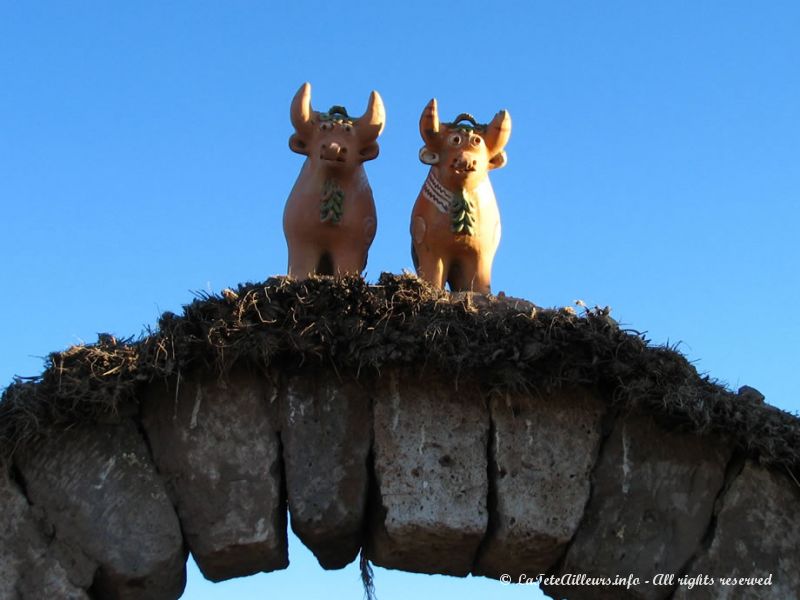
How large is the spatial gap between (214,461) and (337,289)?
88 centimetres

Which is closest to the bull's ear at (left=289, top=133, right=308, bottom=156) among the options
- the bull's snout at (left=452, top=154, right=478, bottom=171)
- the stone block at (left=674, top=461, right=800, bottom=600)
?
the bull's snout at (left=452, top=154, right=478, bottom=171)

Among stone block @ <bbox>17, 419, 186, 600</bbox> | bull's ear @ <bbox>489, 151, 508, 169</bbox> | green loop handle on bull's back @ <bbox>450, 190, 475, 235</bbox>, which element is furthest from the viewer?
bull's ear @ <bbox>489, 151, 508, 169</bbox>

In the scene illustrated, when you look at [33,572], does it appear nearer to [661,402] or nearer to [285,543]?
[285,543]

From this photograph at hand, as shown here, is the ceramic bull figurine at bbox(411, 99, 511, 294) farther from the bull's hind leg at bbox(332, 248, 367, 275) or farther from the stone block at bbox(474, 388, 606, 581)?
the stone block at bbox(474, 388, 606, 581)

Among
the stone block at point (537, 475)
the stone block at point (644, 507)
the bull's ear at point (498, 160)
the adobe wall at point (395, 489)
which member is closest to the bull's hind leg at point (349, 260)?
the adobe wall at point (395, 489)

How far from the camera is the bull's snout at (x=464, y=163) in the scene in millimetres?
6855

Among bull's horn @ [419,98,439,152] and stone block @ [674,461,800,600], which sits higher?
bull's horn @ [419,98,439,152]

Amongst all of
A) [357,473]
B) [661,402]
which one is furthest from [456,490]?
[661,402]

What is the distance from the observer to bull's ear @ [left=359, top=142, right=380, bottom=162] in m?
6.98

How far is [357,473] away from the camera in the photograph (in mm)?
6414

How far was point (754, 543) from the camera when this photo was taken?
6371mm

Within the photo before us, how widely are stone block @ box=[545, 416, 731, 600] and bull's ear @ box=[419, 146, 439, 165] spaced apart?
4.68ft

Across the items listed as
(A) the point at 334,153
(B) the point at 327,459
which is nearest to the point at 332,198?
(A) the point at 334,153

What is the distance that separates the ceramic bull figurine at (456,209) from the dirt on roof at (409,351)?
368 millimetres
